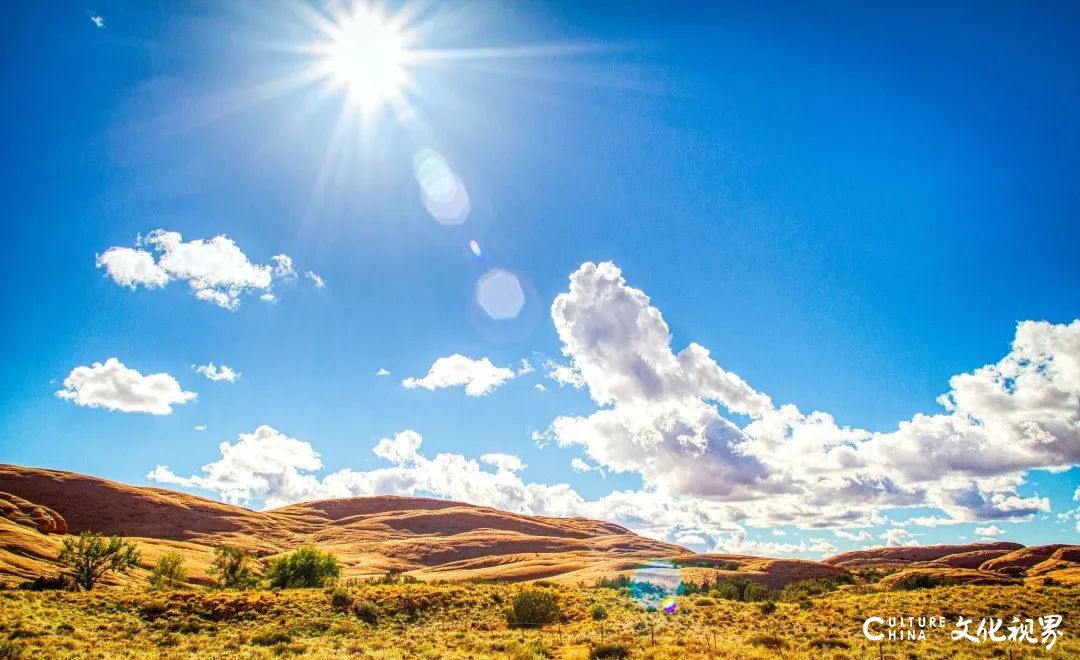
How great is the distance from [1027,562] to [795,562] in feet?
193

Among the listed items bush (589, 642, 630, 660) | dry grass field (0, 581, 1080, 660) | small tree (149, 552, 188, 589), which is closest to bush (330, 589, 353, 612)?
dry grass field (0, 581, 1080, 660)

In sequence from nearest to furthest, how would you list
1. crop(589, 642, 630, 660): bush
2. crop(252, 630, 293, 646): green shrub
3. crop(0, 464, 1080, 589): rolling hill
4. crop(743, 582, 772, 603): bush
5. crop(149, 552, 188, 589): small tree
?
crop(589, 642, 630, 660): bush, crop(252, 630, 293, 646): green shrub, crop(743, 582, 772, 603): bush, crop(149, 552, 188, 589): small tree, crop(0, 464, 1080, 589): rolling hill

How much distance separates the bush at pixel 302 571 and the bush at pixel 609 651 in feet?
101

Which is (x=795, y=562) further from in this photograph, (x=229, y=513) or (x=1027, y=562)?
(x=229, y=513)

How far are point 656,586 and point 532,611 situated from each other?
33102 millimetres

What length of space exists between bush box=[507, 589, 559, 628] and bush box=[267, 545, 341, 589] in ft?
67.8

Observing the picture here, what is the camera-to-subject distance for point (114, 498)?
10544 centimetres

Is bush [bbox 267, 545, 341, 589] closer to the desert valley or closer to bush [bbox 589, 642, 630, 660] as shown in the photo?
the desert valley

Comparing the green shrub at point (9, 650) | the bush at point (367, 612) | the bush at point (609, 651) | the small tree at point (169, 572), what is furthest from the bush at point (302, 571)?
the bush at point (609, 651)

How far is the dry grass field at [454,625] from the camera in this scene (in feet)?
85.1

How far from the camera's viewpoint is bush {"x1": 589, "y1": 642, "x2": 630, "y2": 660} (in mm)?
25922

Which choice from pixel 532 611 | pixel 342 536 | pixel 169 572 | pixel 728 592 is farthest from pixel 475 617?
pixel 342 536

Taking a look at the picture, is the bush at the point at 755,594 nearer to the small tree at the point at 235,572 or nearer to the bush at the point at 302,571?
the bush at the point at 302,571

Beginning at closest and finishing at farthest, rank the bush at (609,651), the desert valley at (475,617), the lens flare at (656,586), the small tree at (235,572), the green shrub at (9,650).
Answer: the green shrub at (9,650), the bush at (609,651), the desert valley at (475,617), the lens flare at (656,586), the small tree at (235,572)
